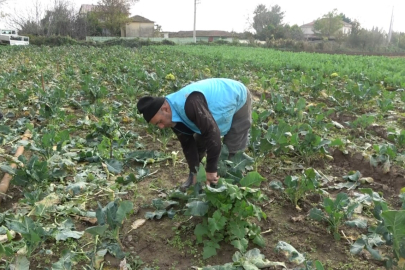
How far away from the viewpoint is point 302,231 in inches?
116

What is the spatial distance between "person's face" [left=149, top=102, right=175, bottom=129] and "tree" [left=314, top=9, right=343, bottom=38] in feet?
216

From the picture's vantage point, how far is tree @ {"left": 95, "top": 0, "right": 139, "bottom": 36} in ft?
188

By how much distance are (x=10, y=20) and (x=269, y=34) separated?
156 ft

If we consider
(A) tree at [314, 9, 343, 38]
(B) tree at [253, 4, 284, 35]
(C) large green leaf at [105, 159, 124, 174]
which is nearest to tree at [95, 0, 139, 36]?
(B) tree at [253, 4, 284, 35]

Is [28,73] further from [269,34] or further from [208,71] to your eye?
[269,34]

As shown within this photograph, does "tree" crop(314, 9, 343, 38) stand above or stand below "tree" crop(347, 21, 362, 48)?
above

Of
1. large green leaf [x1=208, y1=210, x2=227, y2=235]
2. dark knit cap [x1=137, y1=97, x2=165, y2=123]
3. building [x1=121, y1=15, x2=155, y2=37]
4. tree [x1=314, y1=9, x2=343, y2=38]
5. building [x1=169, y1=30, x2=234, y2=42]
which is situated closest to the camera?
large green leaf [x1=208, y1=210, x2=227, y2=235]

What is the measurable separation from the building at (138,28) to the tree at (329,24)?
3028cm

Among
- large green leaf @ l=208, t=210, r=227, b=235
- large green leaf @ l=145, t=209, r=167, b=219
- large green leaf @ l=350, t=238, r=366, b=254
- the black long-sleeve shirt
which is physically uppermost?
the black long-sleeve shirt

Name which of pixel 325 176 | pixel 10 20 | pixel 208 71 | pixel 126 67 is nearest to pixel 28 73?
pixel 126 67

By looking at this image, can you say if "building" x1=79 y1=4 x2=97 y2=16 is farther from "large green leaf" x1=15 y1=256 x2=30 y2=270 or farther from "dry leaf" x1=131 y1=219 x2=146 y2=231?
"large green leaf" x1=15 y1=256 x2=30 y2=270

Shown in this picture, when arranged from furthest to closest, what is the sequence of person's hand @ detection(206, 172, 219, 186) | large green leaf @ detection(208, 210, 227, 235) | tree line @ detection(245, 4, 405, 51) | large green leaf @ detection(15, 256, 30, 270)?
tree line @ detection(245, 4, 405, 51)
person's hand @ detection(206, 172, 219, 186)
large green leaf @ detection(208, 210, 227, 235)
large green leaf @ detection(15, 256, 30, 270)

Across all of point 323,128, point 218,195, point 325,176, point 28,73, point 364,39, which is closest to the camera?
point 218,195

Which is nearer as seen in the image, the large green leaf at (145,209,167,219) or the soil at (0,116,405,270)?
the soil at (0,116,405,270)
